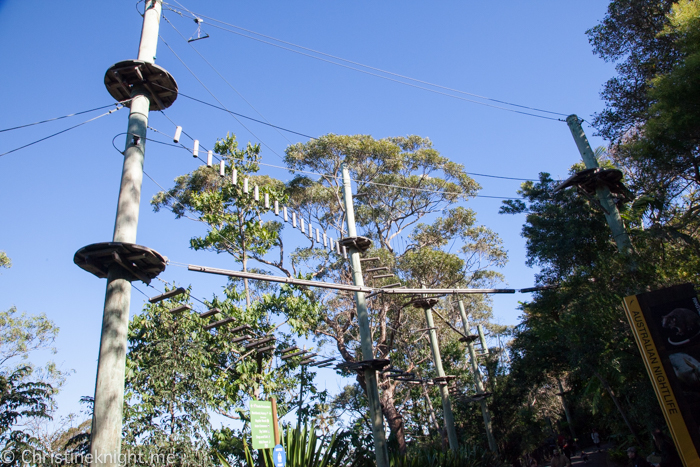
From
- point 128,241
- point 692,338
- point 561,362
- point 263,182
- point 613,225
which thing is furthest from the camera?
point 263,182

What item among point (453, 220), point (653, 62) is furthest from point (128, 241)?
point (453, 220)

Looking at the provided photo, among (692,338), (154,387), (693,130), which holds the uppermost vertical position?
(693,130)

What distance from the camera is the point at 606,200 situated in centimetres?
902

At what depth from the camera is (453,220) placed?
22.0 m

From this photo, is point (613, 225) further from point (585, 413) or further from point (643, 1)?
point (585, 413)

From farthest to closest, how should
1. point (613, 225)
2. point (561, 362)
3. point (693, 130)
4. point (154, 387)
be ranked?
point (561, 362)
point (154, 387)
point (613, 225)
point (693, 130)

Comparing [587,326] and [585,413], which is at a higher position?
[587,326]

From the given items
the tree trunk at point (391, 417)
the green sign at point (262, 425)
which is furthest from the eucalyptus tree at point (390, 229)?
the green sign at point (262, 425)

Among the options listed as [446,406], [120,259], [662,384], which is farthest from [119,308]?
[446,406]

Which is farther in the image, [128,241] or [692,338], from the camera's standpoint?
[692,338]

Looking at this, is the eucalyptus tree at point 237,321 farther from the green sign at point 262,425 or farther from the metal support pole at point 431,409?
the metal support pole at point 431,409

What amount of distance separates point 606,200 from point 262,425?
7.31m

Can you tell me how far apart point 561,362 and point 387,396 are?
633 cm

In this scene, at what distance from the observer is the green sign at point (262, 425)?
666cm
